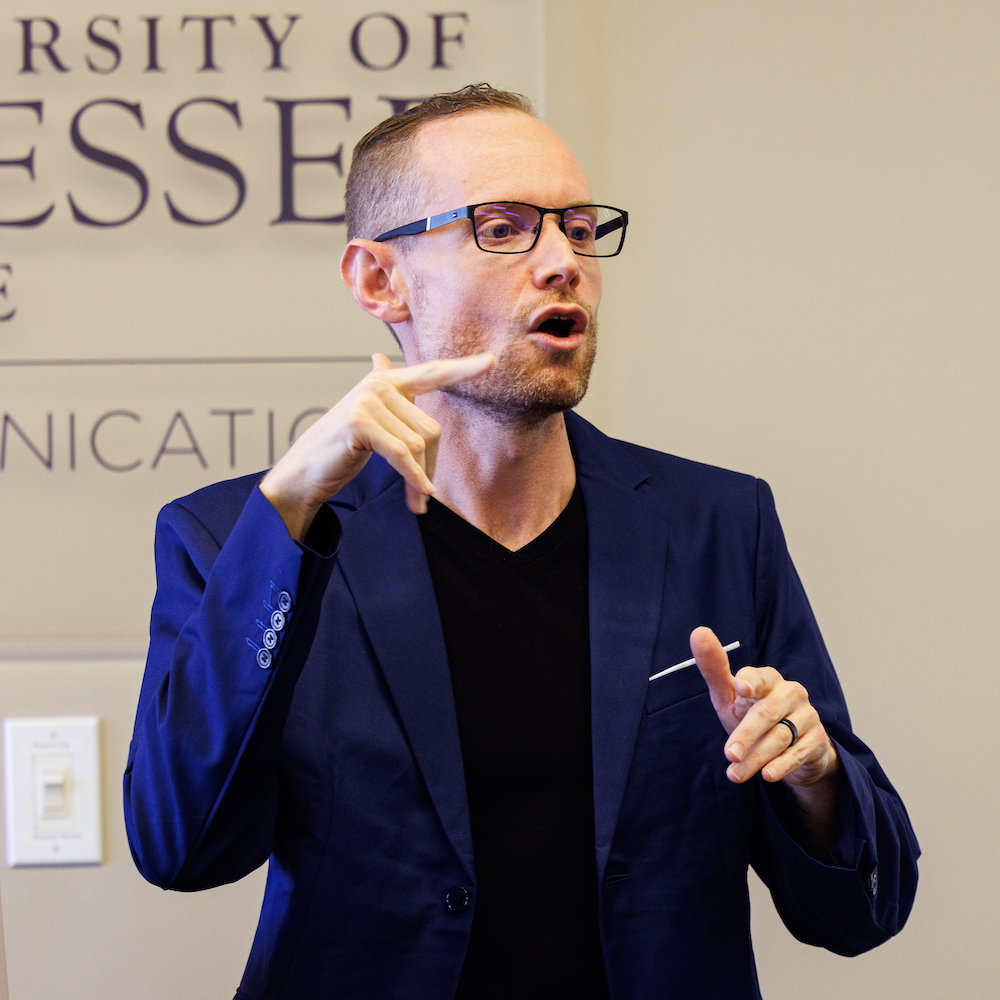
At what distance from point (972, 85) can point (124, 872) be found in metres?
1.84

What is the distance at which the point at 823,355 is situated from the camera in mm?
1651

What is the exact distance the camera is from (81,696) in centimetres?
161

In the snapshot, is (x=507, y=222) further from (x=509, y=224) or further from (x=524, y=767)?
(x=524, y=767)

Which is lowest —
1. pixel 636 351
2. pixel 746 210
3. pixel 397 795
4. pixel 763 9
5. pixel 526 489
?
pixel 397 795

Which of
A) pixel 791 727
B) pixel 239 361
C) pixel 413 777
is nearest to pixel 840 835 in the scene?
pixel 791 727

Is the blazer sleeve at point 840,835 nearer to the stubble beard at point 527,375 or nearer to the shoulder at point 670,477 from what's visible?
the shoulder at point 670,477

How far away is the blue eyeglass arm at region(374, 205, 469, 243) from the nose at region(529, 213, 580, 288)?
94 mm

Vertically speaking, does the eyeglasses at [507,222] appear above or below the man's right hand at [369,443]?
above

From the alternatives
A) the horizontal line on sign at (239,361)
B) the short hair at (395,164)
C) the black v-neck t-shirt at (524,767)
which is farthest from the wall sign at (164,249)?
the black v-neck t-shirt at (524,767)

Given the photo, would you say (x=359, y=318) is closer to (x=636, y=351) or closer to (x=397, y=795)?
(x=636, y=351)

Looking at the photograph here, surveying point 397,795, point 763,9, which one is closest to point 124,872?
point 397,795

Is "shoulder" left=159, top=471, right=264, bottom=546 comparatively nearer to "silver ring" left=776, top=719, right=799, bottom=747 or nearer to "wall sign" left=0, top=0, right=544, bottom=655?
"wall sign" left=0, top=0, right=544, bottom=655

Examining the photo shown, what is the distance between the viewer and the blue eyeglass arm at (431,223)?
3.88ft

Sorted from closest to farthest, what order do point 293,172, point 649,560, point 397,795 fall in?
1. point 397,795
2. point 649,560
3. point 293,172
